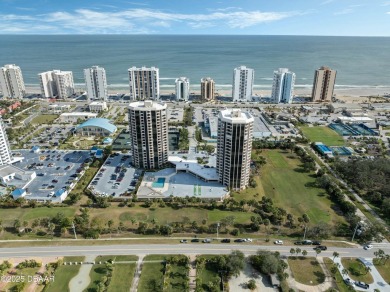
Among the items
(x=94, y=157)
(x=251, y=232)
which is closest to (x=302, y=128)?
(x=251, y=232)

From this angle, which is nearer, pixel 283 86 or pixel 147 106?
pixel 147 106

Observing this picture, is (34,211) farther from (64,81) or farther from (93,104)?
(64,81)

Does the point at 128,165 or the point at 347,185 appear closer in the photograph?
the point at 347,185

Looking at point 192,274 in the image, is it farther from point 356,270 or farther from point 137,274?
point 356,270

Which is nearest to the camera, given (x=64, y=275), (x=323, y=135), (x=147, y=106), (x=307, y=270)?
(x=64, y=275)

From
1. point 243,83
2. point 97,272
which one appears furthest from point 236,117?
point 243,83

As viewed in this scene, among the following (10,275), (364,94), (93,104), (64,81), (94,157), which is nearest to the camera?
(10,275)

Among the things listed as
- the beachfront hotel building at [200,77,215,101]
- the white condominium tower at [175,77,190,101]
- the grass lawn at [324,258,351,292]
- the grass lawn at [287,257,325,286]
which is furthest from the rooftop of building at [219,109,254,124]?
the white condominium tower at [175,77,190,101]
